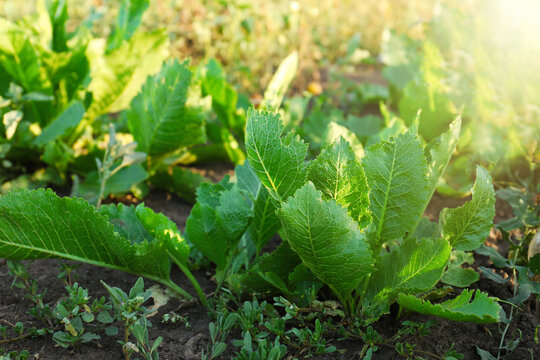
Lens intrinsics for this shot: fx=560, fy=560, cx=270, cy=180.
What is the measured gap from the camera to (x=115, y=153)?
196 cm

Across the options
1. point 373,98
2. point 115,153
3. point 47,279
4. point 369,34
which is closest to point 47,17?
point 115,153

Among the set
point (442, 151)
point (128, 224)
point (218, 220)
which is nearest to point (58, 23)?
point (128, 224)

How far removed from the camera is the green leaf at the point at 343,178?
1376 mm

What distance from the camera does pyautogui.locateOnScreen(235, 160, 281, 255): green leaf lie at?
1.63 m

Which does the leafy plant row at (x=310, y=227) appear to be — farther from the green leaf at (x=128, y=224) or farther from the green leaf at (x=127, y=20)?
the green leaf at (x=127, y=20)

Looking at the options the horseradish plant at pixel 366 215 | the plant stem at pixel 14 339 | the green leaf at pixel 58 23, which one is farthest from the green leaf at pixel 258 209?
the green leaf at pixel 58 23

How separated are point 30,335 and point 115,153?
72cm

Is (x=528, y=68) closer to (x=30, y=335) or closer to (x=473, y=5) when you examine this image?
(x=473, y=5)

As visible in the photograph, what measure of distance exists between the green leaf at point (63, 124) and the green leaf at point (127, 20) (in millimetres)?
421

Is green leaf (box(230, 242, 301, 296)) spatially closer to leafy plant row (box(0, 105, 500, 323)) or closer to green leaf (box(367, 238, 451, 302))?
leafy plant row (box(0, 105, 500, 323))

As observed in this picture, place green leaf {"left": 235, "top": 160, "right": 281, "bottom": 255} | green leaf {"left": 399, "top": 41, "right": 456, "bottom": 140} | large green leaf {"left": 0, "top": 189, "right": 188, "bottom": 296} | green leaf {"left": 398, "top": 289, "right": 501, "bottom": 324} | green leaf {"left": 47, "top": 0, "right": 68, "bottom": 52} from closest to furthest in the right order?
green leaf {"left": 398, "top": 289, "right": 501, "bottom": 324} < large green leaf {"left": 0, "top": 189, "right": 188, "bottom": 296} < green leaf {"left": 235, "top": 160, "right": 281, "bottom": 255} < green leaf {"left": 47, "top": 0, "right": 68, "bottom": 52} < green leaf {"left": 399, "top": 41, "right": 456, "bottom": 140}

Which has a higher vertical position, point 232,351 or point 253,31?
point 253,31

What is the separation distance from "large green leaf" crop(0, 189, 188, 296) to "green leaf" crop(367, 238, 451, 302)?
1.82 feet

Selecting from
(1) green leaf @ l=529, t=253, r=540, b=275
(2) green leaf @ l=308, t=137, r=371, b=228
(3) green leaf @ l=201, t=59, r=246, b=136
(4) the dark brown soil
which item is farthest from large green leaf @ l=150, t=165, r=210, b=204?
(1) green leaf @ l=529, t=253, r=540, b=275
